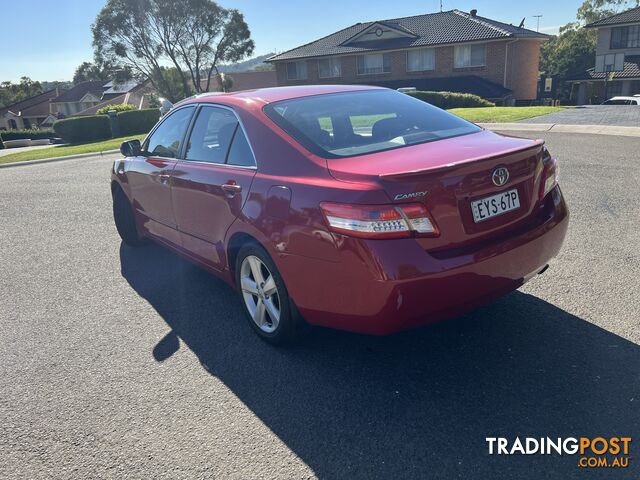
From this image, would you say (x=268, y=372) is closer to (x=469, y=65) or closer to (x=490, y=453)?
(x=490, y=453)

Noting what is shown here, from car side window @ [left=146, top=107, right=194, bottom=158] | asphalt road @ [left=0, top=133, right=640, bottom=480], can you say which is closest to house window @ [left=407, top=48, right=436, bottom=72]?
asphalt road @ [left=0, top=133, right=640, bottom=480]

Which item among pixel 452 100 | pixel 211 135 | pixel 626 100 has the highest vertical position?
pixel 211 135

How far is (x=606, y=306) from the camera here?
372cm

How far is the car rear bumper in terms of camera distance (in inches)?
104

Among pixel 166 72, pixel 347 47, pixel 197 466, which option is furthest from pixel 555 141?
pixel 166 72

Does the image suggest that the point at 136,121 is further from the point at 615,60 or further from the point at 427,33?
the point at 615,60

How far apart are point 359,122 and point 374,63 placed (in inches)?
1541

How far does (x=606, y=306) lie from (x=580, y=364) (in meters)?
0.88

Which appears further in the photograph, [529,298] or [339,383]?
[529,298]

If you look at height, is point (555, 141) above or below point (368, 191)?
below

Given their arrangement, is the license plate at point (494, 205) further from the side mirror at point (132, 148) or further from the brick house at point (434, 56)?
the brick house at point (434, 56)

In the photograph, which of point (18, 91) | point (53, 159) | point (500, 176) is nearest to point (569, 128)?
point (500, 176)

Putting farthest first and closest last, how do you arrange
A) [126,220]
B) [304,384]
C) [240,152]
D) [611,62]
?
[611,62]
[126,220]
[240,152]
[304,384]

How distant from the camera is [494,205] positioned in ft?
9.59
